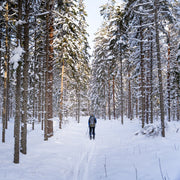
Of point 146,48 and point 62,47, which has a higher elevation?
point 146,48

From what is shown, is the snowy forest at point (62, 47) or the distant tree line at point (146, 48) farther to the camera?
the distant tree line at point (146, 48)

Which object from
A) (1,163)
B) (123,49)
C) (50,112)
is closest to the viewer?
(1,163)

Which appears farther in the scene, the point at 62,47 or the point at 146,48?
the point at 146,48

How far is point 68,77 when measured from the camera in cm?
1572

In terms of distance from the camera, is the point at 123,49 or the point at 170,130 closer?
the point at 170,130

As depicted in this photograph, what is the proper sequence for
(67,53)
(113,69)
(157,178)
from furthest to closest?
(113,69)
(67,53)
(157,178)

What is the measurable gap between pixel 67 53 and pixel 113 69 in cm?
1179

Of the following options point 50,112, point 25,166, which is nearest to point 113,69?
point 50,112

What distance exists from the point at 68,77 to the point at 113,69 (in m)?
9.74

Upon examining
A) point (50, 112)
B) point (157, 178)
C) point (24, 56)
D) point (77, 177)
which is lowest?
point (77, 177)

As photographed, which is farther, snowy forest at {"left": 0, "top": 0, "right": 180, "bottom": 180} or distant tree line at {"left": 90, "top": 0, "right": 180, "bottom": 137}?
distant tree line at {"left": 90, "top": 0, "right": 180, "bottom": 137}

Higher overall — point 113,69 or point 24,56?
point 113,69

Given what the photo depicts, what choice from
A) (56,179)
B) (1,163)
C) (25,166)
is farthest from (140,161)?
(1,163)

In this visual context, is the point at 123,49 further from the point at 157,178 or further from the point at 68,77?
the point at 157,178
